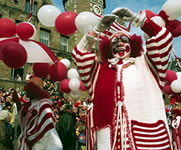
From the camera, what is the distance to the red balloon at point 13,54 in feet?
7.88

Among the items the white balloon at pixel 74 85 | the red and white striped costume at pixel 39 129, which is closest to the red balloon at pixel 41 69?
the red and white striped costume at pixel 39 129

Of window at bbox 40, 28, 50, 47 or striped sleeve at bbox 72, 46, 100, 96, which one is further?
window at bbox 40, 28, 50, 47

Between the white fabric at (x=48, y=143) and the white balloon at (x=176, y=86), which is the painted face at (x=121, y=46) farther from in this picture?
the white balloon at (x=176, y=86)

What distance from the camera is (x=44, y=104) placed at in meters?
2.98

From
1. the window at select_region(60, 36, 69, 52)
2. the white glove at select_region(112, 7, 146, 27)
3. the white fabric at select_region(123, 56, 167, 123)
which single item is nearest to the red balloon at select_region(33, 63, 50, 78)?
the white fabric at select_region(123, 56, 167, 123)

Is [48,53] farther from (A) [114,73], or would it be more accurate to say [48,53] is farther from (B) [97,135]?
(B) [97,135]

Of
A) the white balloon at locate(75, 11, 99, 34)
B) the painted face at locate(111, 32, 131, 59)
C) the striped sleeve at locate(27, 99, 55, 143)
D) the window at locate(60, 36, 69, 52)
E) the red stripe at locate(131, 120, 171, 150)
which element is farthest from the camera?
the window at locate(60, 36, 69, 52)

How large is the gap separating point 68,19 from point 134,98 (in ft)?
5.15

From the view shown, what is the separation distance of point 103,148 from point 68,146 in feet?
10.9

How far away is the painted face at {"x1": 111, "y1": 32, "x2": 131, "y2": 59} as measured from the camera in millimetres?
2369

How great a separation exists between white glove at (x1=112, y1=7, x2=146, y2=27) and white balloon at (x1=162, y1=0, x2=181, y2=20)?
1.33ft

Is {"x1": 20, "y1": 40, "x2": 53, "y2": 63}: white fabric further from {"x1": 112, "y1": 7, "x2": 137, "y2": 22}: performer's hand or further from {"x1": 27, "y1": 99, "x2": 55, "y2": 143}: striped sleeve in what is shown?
{"x1": 112, "y1": 7, "x2": 137, "y2": 22}: performer's hand

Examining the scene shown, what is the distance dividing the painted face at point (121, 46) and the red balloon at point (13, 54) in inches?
44.2

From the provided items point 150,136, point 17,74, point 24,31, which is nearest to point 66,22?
point 24,31
